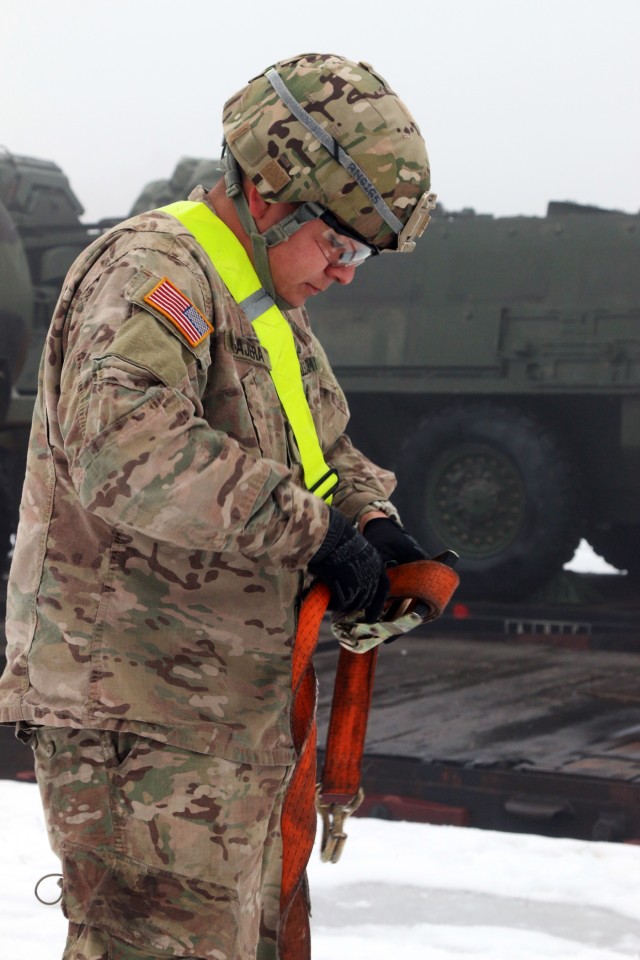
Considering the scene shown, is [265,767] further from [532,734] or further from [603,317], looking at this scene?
[603,317]

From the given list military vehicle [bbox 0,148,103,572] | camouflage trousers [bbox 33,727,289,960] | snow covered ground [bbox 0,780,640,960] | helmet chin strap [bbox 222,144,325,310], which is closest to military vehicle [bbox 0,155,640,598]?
military vehicle [bbox 0,148,103,572]

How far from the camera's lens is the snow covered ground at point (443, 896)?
3283mm

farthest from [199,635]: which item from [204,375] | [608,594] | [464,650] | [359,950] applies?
[608,594]

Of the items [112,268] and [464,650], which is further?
[464,650]

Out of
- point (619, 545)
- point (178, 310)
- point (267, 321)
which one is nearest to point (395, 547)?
point (267, 321)

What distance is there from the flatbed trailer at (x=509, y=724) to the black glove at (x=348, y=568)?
276 cm

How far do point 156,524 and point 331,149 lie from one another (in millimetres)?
654

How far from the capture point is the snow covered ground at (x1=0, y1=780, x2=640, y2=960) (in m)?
3.28

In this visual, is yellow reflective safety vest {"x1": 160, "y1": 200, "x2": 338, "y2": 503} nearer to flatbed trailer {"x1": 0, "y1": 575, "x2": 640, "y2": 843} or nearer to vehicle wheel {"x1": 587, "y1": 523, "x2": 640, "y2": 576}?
flatbed trailer {"x1": 0, "y1": 575, "x2": 640, "y2": 843}

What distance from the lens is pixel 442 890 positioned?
368 cm

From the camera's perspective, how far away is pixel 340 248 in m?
2.28

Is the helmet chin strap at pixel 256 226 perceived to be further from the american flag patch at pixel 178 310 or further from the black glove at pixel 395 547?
the black glove at pixel 395 547

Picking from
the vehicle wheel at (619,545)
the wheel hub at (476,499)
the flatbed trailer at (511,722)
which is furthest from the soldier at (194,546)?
the vehicle wheel at (619,545)

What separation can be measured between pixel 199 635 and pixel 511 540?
8.73 m
